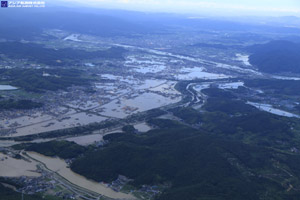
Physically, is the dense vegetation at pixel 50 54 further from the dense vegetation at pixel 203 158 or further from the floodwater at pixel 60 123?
the dense vegetation at pixel 203 158

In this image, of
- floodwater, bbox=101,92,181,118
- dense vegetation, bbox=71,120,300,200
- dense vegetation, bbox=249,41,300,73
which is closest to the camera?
dense vegetation, bbox=71,120,300,200

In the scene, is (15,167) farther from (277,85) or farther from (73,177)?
(277,85)

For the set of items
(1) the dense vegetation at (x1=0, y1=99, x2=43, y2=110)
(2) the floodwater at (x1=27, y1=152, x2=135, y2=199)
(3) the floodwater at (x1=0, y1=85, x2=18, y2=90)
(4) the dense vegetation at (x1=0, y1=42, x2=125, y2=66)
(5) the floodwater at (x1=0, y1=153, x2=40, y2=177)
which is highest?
(4) the dense vegetation at (x1=0, y1=42, x2=125, y2=66)

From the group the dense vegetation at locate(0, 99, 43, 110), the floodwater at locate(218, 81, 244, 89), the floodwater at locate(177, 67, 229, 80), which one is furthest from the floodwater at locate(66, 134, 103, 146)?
the floodwater at locate(177, 67, 229, 80)

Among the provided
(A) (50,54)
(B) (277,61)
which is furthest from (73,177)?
(B) (277,61)

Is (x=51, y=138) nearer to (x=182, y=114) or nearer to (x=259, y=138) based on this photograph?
(x=182, y=114)

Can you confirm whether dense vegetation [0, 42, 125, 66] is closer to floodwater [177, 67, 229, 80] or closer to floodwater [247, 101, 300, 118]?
floodwater [177, 67, 229, 80]
